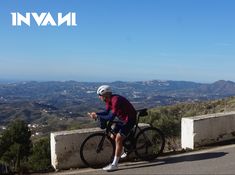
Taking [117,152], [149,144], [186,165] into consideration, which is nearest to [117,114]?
[117,152]

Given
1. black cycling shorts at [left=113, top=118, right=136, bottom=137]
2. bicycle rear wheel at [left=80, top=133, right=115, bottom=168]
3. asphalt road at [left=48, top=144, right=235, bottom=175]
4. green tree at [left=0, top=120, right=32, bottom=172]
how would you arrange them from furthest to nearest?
green tree at [left=0, top=120, right=32, bottom=172] → bicycle rear wheel at [left=80, top=133, right=115, bottom=168] → black cycling shorts at [left=113, top=118, right=136, bottom=137] → asphalt road at [left=48, top=144, right=235, bottom=175]

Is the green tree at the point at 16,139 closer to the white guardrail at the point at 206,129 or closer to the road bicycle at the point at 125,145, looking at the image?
the white guardrail at the point at 206,129

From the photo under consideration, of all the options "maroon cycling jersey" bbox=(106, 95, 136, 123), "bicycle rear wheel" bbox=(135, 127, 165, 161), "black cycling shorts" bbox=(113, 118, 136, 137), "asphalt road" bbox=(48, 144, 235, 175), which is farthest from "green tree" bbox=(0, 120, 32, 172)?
"maroon cycling jersey" bbox=(106, 95, 136, 123)

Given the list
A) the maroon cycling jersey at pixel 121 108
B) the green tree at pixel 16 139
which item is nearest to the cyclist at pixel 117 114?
the maroon cycling jersey at pixel 121 108

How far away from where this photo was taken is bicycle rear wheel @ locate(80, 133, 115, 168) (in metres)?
8.45

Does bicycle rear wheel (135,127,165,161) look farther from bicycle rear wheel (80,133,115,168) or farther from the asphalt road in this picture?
bicycle rear wheel (80,133,115,168)

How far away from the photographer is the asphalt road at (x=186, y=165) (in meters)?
7.96

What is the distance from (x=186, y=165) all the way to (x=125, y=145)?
4.04 feet

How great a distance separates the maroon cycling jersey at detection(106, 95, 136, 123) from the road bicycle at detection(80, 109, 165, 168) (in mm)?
207

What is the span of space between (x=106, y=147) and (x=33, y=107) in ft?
558

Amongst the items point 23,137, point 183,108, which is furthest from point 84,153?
point 23,137

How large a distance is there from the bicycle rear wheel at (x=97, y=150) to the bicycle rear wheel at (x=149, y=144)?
590mm

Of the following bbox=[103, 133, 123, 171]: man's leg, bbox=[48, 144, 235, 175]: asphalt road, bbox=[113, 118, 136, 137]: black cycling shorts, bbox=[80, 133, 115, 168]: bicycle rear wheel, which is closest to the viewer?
bbox=[48, 144, 235, 175]: asphalt road

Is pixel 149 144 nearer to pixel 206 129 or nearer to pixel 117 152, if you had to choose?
pixel 117 152
